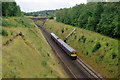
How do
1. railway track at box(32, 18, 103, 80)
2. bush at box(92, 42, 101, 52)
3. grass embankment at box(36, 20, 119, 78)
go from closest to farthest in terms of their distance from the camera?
railway track at box(32, 18, 103, 80), grass embankment at box(36, 20, 119, 78), bush at box(92, 42, 101, 52)

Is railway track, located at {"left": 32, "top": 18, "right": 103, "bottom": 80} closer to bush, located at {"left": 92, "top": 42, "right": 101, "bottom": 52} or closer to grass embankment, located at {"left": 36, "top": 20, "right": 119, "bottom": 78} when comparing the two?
grass embankment, located at {"left": 36, "top": 20, "right": 119, "bottom": 78}

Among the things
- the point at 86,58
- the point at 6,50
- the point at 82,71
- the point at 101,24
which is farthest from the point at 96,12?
the point at 6,50

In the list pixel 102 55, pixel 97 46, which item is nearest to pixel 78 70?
pixel 102 55

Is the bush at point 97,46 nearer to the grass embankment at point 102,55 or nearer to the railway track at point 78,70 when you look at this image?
the grass embankment at point 102,55

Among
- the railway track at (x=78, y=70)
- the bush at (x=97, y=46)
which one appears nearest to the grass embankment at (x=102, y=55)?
the bush at (x=97, y=46)

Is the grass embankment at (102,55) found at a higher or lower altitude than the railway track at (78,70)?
higher

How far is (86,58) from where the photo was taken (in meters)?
28.5

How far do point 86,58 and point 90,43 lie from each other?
554 centimetres

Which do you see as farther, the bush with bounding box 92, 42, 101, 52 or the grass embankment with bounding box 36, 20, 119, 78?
the bush with bounding box 92, 42, 101, 52

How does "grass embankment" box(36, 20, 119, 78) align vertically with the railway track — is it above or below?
above

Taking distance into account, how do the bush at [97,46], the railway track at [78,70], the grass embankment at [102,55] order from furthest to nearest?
the bush at [97,46]
the grass embankment at [102,55]
the railway track at [78,70]

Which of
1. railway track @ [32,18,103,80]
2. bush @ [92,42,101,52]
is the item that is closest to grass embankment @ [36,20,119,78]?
bush @ [92,42,101,52]

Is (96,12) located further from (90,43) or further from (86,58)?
(86,58)

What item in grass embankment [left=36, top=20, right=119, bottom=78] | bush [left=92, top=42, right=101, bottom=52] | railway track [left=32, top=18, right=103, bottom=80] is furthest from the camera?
bush [left=92, top=42, right=101, bottom=52]
